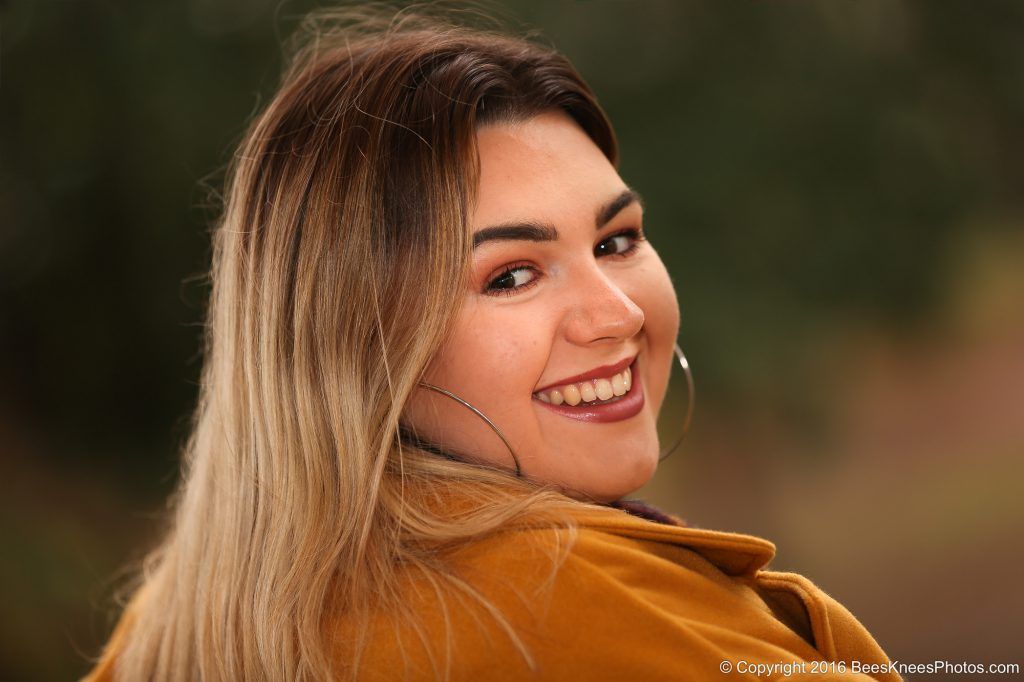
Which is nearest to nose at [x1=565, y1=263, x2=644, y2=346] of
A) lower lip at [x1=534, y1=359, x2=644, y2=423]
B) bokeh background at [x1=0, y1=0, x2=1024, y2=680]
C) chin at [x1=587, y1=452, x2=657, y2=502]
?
lower lip at [x1=534, y1=359, x2=644, y2=423]

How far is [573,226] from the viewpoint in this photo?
5.13ft

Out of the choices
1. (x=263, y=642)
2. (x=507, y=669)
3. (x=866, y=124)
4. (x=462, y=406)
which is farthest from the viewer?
(x=866, y=124)

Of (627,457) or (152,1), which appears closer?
(627,457)

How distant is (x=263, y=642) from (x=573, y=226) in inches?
31.5

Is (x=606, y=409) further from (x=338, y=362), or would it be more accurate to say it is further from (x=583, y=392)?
(x=338, y=362)

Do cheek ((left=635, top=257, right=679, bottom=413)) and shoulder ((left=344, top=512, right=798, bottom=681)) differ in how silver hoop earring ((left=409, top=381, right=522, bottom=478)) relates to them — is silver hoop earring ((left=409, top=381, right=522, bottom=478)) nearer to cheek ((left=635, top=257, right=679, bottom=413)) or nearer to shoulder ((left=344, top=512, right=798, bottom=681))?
shoulder ((left=344, top=512, right=798, bottom=681))

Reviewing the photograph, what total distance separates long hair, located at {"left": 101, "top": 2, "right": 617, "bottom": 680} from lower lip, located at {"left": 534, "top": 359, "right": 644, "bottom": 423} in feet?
0.47

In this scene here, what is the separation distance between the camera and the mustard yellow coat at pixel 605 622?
1.27 m

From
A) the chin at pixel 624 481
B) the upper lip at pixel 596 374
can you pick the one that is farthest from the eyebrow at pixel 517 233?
the chin at pixel 624 481

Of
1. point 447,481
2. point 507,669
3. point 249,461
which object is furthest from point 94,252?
point 507,669

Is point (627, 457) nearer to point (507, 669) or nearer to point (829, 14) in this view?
point (507, 669)

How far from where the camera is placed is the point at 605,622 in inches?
50.2

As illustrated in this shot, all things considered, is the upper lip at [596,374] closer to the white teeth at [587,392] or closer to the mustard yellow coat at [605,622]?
the white teeth at [587,392]

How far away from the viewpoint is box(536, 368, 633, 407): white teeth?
1579 millimetres
